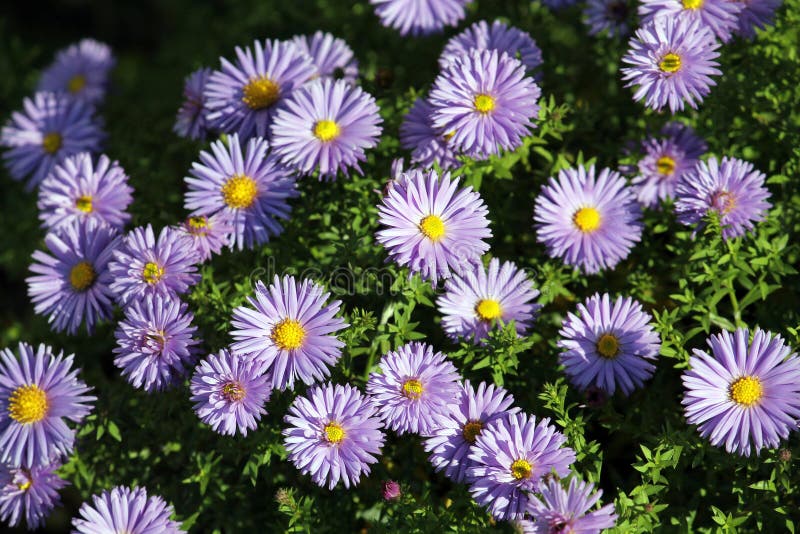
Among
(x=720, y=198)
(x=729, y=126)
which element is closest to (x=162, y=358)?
(x=720, y=198)

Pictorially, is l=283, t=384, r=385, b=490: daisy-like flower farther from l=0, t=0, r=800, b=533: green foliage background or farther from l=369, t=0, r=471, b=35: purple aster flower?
l=369, t=0, r=471, b=35: purple aster flower

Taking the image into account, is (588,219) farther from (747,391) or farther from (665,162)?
(747,391)

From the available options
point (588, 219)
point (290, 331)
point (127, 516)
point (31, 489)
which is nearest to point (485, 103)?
point (588, 219)

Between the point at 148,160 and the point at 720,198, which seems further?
the point at 148,160

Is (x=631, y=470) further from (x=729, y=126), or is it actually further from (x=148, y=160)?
(x=148, y=160)

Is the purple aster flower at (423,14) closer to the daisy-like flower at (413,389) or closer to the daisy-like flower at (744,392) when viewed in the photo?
the daisy-like flower at (413,389)

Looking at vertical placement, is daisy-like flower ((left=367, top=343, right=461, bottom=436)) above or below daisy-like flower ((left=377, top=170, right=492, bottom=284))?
below

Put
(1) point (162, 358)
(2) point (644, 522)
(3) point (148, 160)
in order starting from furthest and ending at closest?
(3) point (148, 160) < (1) point (162, 358) < (2) point (644, 522)

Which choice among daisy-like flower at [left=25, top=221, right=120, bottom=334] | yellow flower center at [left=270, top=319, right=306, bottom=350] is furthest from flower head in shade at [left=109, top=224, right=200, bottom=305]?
yellow flower center at [left=270, top=319, right=306, bottom=350]
